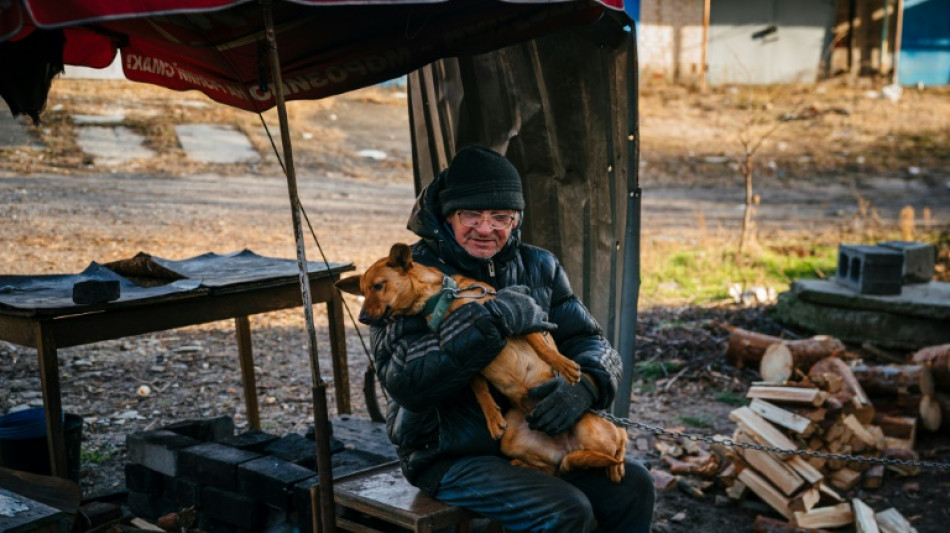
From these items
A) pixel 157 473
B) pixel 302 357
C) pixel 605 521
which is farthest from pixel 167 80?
pixel 302 357

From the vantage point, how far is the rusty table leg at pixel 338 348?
5.36 meters

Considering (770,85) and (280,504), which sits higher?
(770,85)

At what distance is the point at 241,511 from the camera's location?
416cm

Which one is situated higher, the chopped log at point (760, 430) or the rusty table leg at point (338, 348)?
the rusty table leg at point (338, 348)

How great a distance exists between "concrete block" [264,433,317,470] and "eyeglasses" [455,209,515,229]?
177cm

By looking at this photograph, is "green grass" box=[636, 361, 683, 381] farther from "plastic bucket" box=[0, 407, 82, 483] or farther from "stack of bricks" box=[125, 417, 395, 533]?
"plastic bucket" box=[0, 407, 82, 483]

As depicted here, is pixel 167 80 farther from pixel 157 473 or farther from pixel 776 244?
pixel 776 244

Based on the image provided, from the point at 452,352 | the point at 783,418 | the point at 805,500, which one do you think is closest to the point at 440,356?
the point at 452,352

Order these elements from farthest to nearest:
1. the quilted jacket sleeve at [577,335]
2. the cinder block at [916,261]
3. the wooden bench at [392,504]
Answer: the cinder block at [916,261]
the quilted jacket sleeve at [577,335]
the wooden bench at [392,504]

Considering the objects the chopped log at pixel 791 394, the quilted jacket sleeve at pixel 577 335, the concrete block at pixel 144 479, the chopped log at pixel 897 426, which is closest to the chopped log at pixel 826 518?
the chopped log at pixel 791 394

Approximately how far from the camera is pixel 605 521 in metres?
3.29

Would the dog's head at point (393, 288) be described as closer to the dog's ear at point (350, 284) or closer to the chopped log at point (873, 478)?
the dog's ear at point (350, 284)

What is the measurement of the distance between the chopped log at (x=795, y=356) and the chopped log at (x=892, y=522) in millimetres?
1480

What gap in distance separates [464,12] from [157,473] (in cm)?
295
